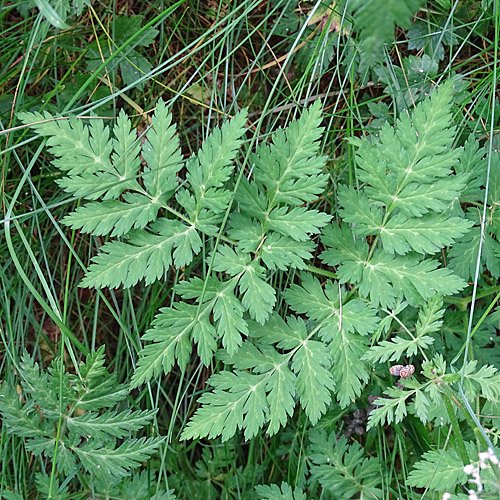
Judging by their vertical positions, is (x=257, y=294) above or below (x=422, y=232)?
below

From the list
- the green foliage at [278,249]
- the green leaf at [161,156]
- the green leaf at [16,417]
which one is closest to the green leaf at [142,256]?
the green foliage at [278,249]

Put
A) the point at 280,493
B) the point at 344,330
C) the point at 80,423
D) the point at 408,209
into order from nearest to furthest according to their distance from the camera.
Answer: the point at 408,209
the point at 344,330
the point at 80,423
the point at 280,493

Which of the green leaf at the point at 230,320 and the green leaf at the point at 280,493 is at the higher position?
the green leaf at the point at 230,320

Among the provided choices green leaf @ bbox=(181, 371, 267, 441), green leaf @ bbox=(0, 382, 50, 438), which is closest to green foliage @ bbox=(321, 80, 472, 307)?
green leaf @ bbox=(181, 371, 267, 441)

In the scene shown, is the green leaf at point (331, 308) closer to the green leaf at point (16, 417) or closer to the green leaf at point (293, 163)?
the green leaf at point (293, 163)

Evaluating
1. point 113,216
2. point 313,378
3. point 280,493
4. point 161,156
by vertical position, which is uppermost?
point 161,156

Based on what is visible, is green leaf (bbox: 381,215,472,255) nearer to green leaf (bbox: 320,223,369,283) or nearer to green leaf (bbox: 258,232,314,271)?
green leaf (bbox: 320,223,369,283)

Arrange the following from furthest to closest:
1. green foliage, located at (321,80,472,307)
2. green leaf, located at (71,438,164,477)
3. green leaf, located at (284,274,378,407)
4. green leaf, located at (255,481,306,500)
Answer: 1. green leaf, located at (255,481,306,500)
2. green leaf, located at (71,438,164,477)
3. green leaf, located at (284,274,378,407)
4. green foliage, located at (321,80,472,307)

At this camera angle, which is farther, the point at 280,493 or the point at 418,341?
the point at 280,493

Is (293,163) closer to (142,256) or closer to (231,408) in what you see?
(142,256)

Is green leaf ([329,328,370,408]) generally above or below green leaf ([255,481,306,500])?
above

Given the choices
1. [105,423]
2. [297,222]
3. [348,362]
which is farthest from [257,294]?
[105,423]

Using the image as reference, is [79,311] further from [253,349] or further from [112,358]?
[253,349]

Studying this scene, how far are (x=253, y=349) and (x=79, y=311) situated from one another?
38.6 inches
